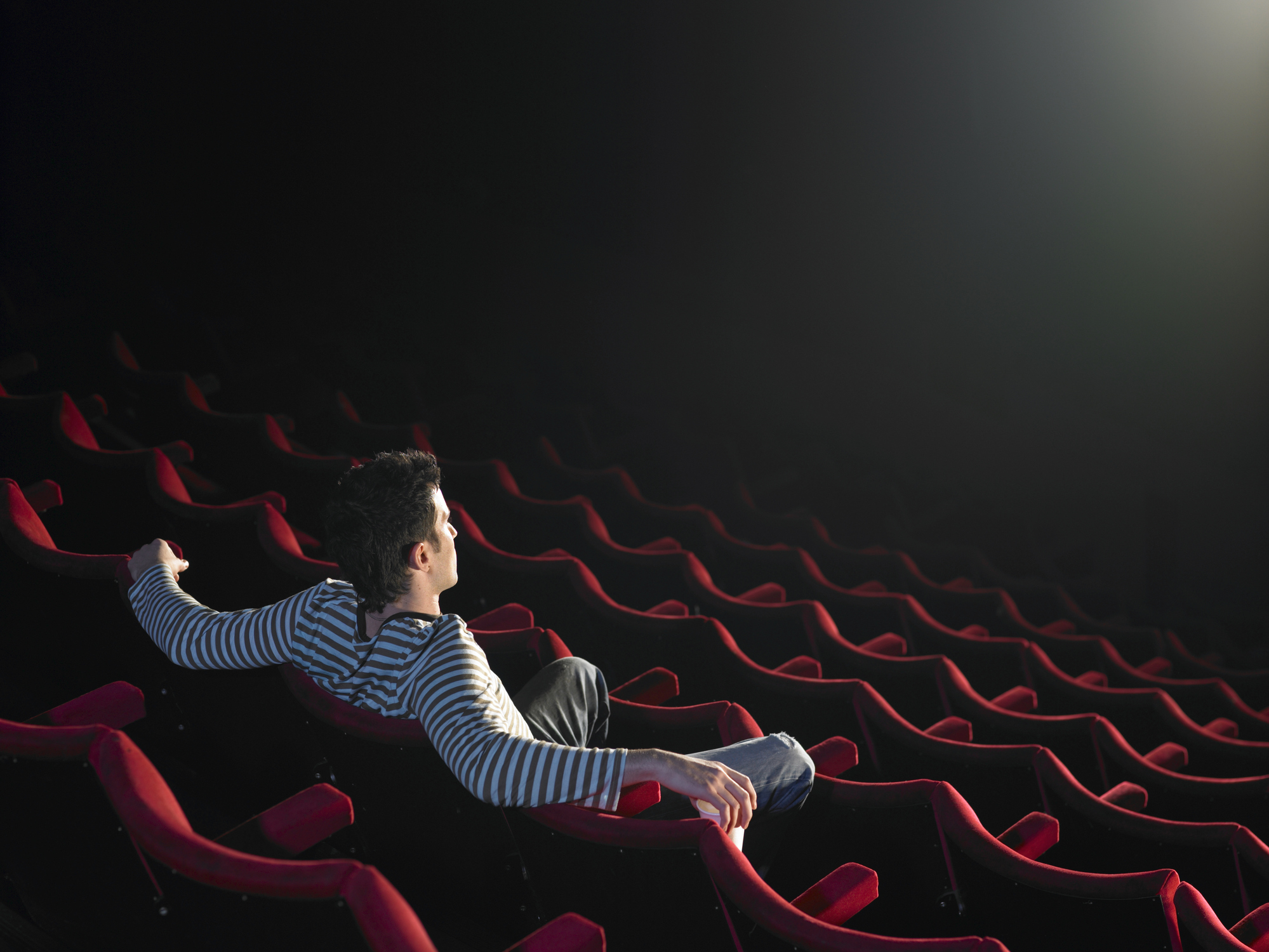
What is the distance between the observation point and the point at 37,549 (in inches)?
14.1

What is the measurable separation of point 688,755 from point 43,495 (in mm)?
338

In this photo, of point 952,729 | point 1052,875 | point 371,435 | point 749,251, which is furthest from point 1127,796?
point 749,251

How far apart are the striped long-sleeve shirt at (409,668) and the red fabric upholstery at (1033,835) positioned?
0.19 metres

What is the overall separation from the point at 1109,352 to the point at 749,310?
36 cm

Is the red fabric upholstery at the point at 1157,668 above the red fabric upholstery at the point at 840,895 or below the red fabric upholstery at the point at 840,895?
below

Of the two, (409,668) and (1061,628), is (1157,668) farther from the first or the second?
(409,668)

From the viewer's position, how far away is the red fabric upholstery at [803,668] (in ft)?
1.62

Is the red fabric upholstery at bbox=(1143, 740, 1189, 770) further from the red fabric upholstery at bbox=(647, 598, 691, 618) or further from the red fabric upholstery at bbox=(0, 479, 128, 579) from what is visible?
the red fabric upholstery at bbox=(0, 479, 128, 579)

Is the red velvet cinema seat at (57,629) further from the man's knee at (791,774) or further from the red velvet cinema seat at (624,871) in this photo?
the man's knee at (791,774)

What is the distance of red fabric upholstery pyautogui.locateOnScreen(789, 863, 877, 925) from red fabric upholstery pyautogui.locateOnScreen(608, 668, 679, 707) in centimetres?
14

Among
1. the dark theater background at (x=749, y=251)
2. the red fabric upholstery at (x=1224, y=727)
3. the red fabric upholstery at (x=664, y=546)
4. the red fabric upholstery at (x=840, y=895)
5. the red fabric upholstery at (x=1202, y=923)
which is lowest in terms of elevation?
the red fabric upholstery at (x=1224, y=727)

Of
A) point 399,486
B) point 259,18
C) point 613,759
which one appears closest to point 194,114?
point 259,18

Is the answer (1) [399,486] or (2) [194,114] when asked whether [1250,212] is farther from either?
(2) [194,114]

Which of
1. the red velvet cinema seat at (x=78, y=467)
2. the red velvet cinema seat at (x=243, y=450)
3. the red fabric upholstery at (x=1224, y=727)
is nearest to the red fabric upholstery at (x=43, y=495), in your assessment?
the red velvet cinema seat at (x=78, y=467)
